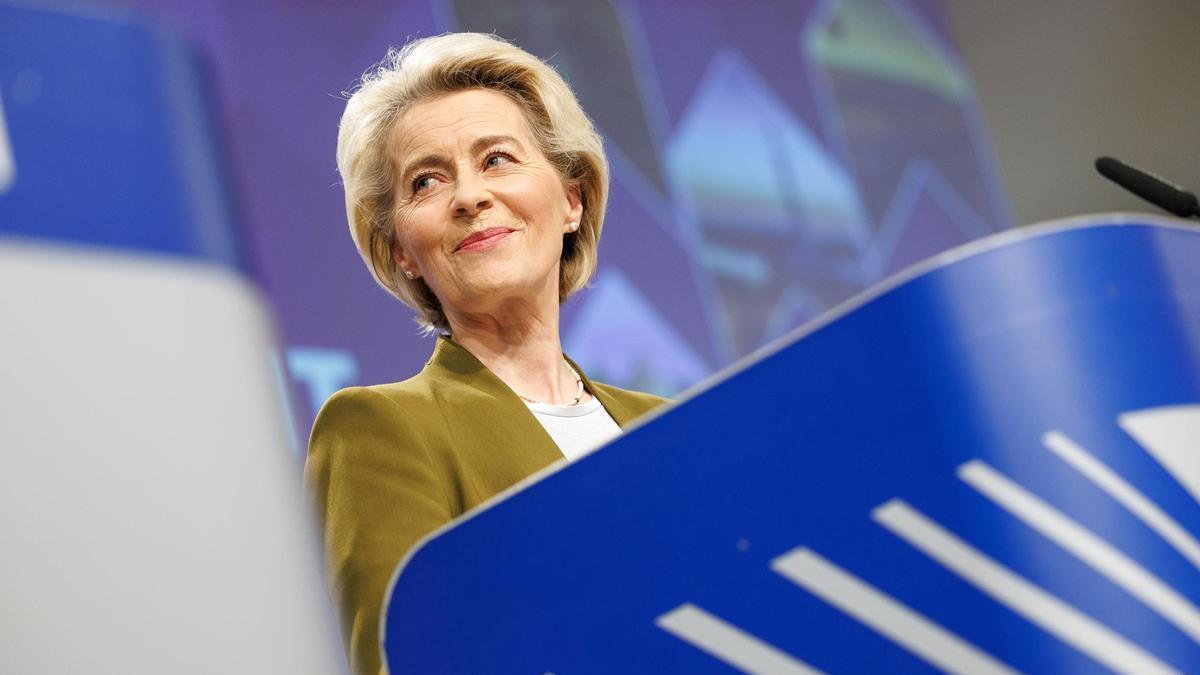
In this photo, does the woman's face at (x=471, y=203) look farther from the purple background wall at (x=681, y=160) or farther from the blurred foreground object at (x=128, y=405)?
the blurred foreground object at (x=128, y=405)

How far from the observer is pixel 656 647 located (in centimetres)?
61

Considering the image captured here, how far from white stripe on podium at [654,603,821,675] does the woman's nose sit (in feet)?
2.30

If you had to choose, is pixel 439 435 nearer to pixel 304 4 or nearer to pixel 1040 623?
pixel 1040 623

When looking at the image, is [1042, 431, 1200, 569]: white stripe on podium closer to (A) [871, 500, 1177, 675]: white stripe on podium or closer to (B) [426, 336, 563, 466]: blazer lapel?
(A) [871, 500, 1177, 675]: white stripe on podium

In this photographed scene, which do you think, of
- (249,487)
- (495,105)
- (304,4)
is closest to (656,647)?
(249,487)

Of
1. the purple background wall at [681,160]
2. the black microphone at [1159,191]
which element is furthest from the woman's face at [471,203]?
the purple background wall at [681,160]

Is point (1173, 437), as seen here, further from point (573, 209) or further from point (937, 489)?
point (573, 209)

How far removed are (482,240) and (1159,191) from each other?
59 cm

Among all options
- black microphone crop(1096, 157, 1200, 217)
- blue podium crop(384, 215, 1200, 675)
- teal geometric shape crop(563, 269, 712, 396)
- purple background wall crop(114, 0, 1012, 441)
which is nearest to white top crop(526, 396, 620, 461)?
black microphone crop(1096, 157, 1200, 217)

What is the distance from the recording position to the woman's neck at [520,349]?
4.38 feet

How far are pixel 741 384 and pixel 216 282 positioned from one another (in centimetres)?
37

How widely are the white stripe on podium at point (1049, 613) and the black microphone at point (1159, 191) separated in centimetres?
54

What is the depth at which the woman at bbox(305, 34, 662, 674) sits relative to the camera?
1.01 m

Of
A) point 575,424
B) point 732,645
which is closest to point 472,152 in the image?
point 575,424
